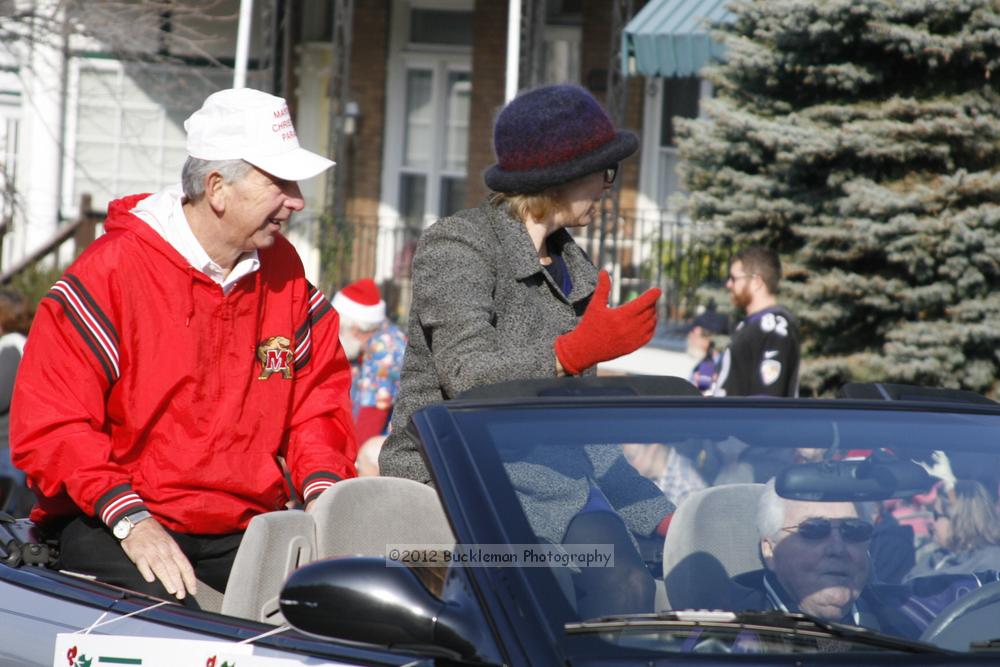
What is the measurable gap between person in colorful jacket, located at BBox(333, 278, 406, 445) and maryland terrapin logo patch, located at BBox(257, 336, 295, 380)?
5105 millimetres

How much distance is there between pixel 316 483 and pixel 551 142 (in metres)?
1.07

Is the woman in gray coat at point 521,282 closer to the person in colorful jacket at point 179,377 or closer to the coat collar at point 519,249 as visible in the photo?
the coat collar at point 519,249

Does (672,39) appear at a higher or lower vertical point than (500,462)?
higher

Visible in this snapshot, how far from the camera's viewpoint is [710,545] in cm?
248

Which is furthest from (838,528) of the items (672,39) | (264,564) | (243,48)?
(243,48)

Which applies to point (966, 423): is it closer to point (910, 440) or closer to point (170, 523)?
point (910, 440)

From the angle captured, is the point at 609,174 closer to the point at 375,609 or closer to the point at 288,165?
the point at 288,165

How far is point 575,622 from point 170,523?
1.56m

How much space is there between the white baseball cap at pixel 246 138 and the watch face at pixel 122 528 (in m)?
0.93

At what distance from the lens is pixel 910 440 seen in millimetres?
2693

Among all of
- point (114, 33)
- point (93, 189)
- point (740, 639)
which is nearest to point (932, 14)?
point (114, 33)

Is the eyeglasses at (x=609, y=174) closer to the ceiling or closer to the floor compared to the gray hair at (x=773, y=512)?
closer to the ceiling

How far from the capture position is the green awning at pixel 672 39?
11.1 metres

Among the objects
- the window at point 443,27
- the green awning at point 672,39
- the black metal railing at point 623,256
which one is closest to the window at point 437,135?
the window at point 443,27
